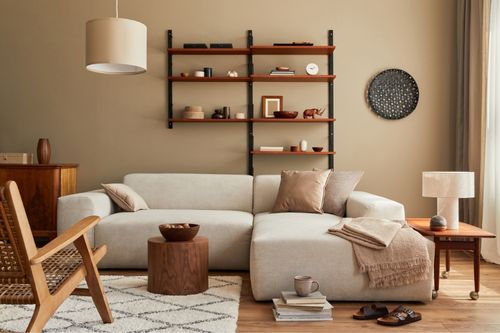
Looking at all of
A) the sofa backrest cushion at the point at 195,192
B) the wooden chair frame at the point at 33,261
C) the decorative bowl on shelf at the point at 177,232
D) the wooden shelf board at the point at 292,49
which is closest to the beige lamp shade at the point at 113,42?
the decorative bowl on shelf at the point at 177,232

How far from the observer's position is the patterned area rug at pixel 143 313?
8.84 ft

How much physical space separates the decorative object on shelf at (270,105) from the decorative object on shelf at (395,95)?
85 cm

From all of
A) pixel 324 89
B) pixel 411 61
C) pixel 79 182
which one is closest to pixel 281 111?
pixel 324 89

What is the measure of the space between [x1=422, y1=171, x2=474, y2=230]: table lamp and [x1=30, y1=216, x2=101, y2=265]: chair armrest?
2.13 m

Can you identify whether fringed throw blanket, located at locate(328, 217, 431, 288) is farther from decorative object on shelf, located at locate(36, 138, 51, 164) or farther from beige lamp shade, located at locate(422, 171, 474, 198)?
decorative object on shelf, located at locate(36, 138, 51, 164)

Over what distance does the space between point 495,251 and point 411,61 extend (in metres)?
1.91

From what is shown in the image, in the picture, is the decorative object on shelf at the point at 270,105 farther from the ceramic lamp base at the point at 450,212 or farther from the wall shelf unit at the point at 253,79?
the ceramic lamp base at the point at 450,212

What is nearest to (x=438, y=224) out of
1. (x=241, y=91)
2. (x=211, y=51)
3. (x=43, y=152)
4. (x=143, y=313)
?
(x=143, y=313)

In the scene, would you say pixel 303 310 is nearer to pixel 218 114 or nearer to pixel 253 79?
pixel 218 114

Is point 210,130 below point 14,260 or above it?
above

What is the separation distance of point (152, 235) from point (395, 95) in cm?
269

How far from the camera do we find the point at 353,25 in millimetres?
5266

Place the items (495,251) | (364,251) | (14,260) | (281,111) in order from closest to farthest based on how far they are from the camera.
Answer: (14,260)
(364,251)
(495,251)
(281,111)

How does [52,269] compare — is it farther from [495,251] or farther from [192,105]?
[495,251]
